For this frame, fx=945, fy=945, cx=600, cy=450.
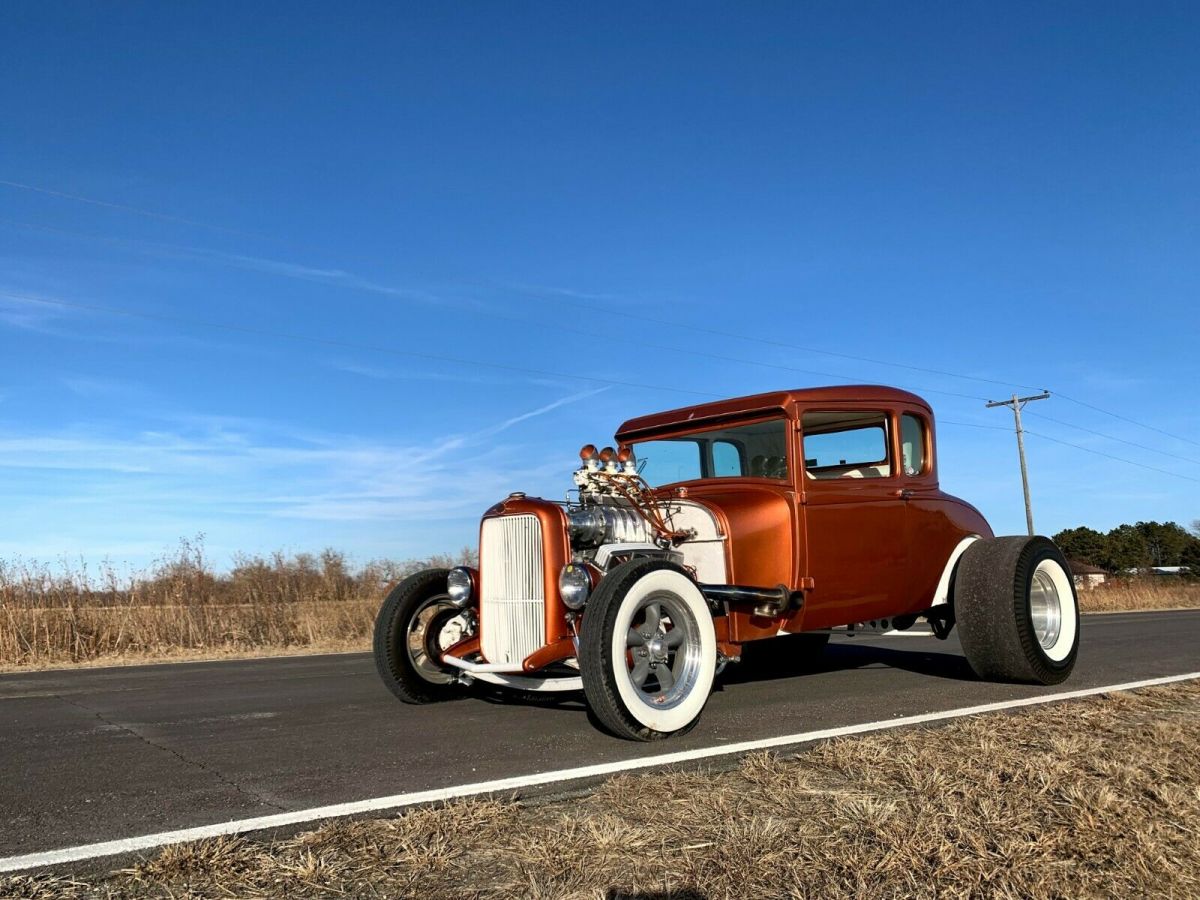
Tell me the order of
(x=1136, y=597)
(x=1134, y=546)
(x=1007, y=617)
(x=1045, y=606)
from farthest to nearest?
(x=1134, y=546) < (x=1136, y=597) < (x=1045, y=606) < (x=1007, y=617)

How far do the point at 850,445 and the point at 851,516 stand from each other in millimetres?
835

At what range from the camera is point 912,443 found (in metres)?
7.42

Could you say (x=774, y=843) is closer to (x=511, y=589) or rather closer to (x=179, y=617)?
(x=511, y=589)

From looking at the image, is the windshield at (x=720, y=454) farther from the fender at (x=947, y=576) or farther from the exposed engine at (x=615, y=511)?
the fender at (x=947, y=576)

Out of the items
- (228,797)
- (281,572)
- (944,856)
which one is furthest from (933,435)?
(281,572)

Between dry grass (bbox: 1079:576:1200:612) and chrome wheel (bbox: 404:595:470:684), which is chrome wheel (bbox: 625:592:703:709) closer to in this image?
chrome wheel (bbox: 404:595:470:684)

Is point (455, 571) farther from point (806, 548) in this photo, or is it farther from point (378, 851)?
point (378, 851)

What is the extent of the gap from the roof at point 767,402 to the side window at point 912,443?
146mm

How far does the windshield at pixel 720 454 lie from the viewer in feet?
22.1

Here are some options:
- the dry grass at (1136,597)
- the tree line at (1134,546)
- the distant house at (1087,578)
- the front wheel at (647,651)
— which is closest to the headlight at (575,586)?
the front wheel at (647,651)

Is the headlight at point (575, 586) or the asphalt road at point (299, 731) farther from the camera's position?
the headlight at point (575, 586)

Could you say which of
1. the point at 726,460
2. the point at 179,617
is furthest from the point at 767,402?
the point at 179,617

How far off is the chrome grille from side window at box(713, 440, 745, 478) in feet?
6.51

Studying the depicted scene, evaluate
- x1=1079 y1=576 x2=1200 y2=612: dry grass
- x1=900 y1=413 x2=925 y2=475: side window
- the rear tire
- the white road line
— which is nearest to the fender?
the rear tire
